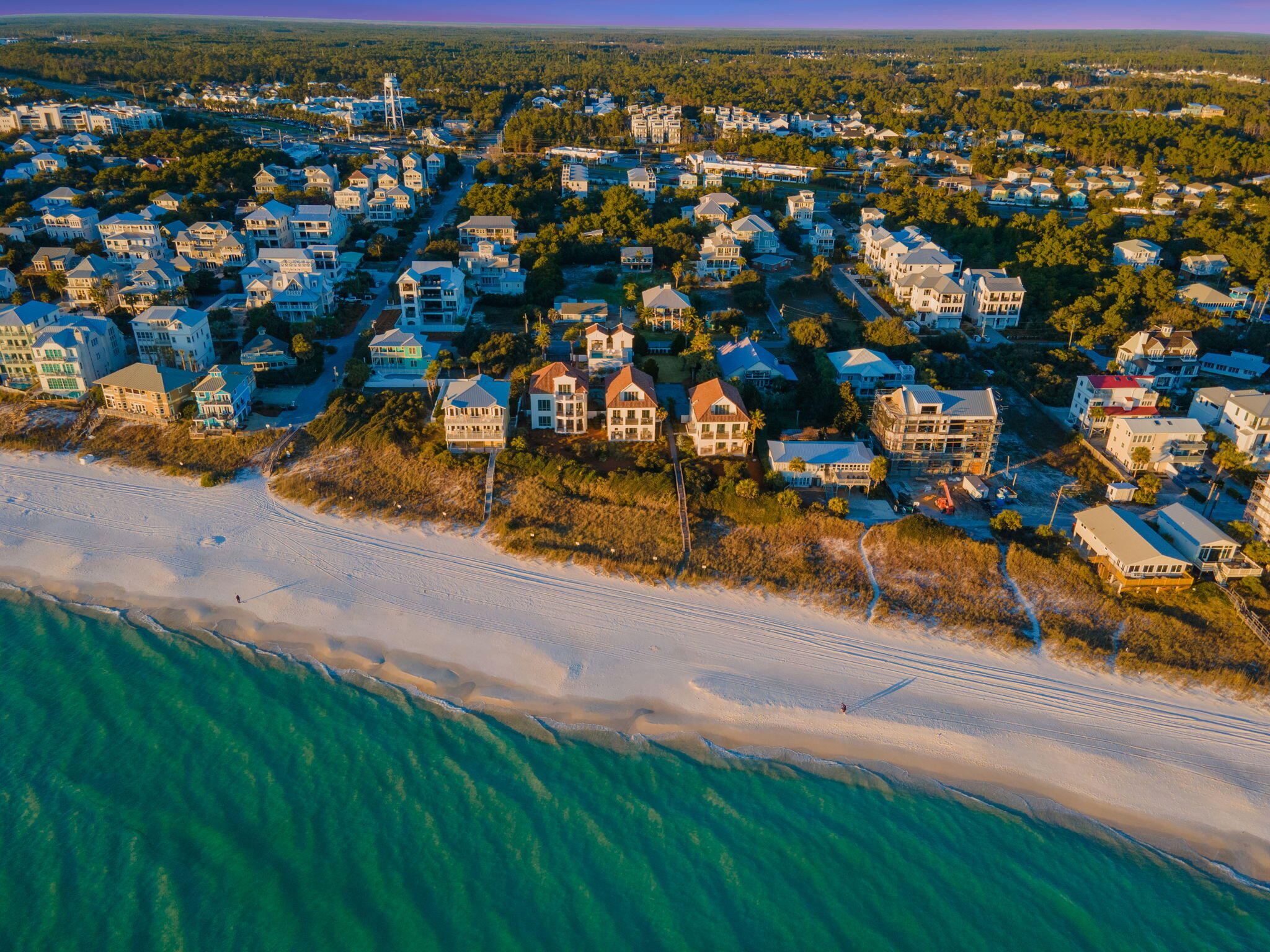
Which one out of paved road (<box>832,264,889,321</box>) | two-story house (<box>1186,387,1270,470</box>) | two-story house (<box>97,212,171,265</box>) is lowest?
two-story house (<box>1186,387,1270,470</box>)

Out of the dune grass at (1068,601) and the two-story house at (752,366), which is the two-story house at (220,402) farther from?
the dune grass at (1068,601)

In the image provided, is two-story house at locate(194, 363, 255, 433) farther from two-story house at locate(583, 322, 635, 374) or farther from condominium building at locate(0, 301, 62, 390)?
two-story house at locate(583, 322, 635, 374)

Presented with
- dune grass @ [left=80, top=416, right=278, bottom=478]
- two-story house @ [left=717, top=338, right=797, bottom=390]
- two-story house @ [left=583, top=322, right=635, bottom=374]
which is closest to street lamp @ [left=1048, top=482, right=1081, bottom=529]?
A: two-story house @ [left=717, top=338, right=797, bottom=390]

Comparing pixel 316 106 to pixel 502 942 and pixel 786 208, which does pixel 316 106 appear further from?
pixel 502 942

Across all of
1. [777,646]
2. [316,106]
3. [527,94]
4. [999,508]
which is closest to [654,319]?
[999,508]

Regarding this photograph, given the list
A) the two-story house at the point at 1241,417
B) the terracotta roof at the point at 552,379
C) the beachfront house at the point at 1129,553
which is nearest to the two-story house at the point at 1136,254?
the two-story house at the point at 1241,417

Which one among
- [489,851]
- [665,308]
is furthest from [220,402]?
[489,851]
